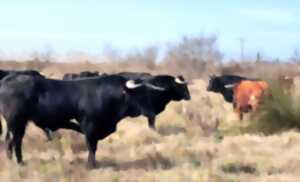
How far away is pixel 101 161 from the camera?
12000mm

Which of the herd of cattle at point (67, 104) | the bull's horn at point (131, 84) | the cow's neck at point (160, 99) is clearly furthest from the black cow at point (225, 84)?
the herd of cattle at point (67, 104)

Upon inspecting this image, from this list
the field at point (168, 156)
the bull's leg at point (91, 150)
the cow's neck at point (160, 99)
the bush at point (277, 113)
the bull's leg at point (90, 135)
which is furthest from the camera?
the cow's neck at point (160, 99)

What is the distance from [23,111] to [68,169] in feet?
4.74

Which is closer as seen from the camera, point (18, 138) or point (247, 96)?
point (18, 138)

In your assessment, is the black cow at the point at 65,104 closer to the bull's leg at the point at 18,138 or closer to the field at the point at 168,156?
the bull's leg at the point at 18,138

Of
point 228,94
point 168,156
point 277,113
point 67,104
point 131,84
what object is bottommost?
point 228,94

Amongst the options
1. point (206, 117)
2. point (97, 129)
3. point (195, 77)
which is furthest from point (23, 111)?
point (195, 77)

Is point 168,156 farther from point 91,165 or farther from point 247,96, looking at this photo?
point 247,96

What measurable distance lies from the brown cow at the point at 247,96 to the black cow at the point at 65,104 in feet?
20.4

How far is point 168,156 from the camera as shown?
12.2 m

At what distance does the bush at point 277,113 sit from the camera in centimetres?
1563

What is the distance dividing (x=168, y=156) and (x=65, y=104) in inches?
79.6

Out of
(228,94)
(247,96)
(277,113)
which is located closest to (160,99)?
(247,96)

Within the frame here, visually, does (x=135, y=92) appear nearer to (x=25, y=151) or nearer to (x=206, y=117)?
(x=25, y=151)
